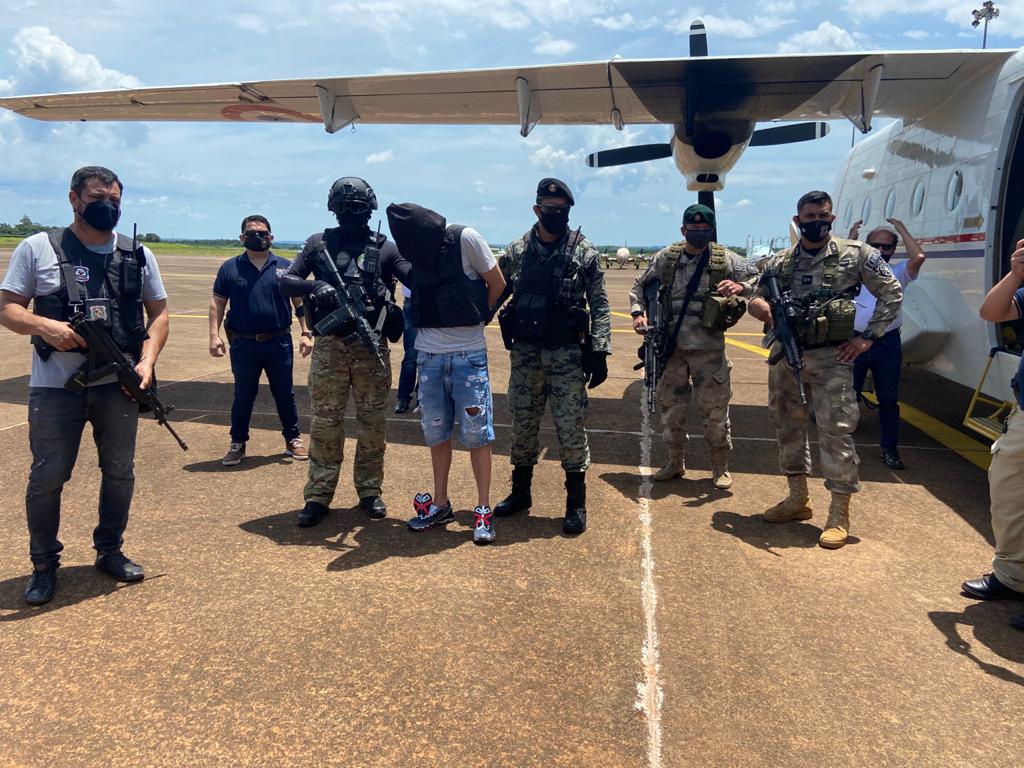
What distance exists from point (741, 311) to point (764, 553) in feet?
6.24

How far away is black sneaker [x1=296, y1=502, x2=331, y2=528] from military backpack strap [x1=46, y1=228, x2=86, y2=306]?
1872 mm

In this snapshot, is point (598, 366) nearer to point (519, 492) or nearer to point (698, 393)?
point (519, 492)

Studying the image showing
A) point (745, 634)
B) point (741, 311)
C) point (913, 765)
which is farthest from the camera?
point (741, 311)

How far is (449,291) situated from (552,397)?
3.40 ft

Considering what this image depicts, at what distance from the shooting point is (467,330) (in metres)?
4.09

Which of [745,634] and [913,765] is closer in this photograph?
[913,765]

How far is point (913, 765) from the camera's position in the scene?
2.29m

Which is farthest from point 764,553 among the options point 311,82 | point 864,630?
point 311,82

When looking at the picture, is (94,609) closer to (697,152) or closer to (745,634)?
(745,634)

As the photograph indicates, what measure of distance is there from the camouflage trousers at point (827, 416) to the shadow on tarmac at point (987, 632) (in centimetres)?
97

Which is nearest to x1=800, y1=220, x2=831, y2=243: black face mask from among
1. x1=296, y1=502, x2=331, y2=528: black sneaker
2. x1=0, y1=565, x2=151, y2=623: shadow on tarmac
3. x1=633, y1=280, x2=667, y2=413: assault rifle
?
x1=633, y1=280, x2=667, y2=413: assault rifle

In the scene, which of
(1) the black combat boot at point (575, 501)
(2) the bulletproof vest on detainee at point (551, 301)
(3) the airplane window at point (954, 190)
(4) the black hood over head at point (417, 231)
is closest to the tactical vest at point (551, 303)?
(2) the bulletproof vest on detainee at point (551, 301)

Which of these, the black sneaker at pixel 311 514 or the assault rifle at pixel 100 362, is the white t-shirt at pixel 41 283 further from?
the black sneaker at pixel 311 514

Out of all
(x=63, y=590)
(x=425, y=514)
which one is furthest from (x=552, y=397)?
(x=63, y=590)
